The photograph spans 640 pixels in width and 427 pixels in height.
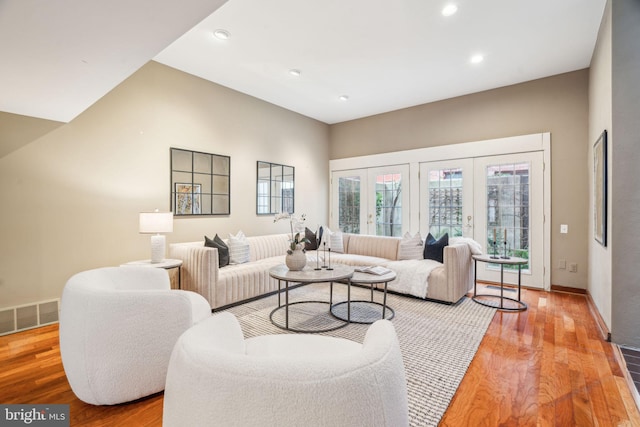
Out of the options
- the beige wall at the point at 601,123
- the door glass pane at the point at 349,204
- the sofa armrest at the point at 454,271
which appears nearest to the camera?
the beige wall at the point at 601,123

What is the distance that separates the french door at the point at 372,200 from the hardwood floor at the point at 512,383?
298cm

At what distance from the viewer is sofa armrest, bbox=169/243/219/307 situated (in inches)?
130

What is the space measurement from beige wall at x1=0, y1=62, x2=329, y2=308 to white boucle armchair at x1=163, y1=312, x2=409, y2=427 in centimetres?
313

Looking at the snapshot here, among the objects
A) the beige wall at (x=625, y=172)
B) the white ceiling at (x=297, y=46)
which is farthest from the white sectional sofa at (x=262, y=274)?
the white ceiling at (x=297, y=46)

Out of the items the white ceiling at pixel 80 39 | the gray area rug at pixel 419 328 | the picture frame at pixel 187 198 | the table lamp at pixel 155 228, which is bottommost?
the gray area rug at pixel 419 328

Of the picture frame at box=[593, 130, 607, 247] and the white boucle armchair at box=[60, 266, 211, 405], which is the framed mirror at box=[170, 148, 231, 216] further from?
the picture frame at box=[593, 130, 607, 247]

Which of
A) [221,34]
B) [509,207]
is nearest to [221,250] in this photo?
[221,34]

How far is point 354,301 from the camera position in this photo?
12.1 feet

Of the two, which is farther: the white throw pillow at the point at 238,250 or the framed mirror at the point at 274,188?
the framed mirror at the point at 274,188

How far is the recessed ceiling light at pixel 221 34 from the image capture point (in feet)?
10.4

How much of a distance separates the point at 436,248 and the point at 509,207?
1.42 metres

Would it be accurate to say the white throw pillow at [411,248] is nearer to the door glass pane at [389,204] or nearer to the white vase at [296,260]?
the door glass pane at [389,204]

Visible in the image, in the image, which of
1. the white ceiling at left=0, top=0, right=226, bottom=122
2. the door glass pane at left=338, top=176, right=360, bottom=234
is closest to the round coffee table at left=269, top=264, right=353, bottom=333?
the white ceiling at left=0, top=0, right=226, bottom=122

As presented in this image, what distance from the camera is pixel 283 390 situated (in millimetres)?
805
